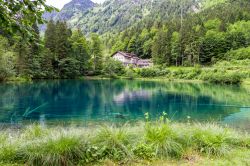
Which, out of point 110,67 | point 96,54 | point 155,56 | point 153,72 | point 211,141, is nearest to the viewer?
point 211,141

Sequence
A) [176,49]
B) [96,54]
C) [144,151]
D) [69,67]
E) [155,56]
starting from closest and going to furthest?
[144,151] < [69,67] < [96,54] < [176,49] < [155,56]

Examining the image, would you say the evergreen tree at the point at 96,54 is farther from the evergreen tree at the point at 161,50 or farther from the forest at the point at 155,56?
the evergreen tree at the point at 161,50

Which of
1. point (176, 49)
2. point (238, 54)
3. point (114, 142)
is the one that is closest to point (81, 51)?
point (176, 49)

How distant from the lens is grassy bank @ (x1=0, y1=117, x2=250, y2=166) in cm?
522

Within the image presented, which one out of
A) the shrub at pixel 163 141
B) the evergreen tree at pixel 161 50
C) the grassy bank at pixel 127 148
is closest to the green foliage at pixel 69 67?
the evergreen tree at pixel 161 50

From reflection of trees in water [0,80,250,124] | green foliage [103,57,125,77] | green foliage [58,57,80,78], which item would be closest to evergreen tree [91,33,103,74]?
green foliage [103,57,125,77]

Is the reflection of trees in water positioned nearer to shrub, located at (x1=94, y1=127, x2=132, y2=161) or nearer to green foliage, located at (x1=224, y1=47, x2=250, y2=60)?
shrub, located at (x1=94, y1=127, x2=132, y2=161)

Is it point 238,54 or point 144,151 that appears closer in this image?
point 144,151

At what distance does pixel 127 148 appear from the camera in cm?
582

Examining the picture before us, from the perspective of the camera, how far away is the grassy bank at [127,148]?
5.22 metres

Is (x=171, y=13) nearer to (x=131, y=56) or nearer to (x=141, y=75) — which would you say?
(x=131, y=56)

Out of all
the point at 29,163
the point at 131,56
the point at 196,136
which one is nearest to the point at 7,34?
the point at 29,163

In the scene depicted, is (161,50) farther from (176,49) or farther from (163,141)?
(163,141)

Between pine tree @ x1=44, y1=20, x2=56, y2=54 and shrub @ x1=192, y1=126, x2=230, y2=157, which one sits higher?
pine tree @ x1=44, y1=20, x2=56, y2=54
